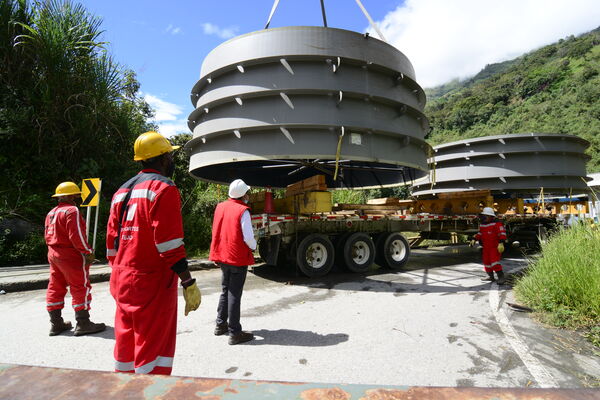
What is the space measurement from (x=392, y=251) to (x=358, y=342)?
5.40m

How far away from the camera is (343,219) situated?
26.3 feet

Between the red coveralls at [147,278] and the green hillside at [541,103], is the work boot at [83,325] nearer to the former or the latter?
the red coveralls at [147,278]

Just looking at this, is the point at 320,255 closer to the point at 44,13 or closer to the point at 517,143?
the point at 517,143

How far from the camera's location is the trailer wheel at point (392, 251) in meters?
8.88

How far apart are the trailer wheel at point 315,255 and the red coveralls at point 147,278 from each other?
204 inches

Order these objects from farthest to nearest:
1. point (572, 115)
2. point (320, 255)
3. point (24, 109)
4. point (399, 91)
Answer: point (572, 115) → point (24, 109) → point (320, 255) → point (399, 91)

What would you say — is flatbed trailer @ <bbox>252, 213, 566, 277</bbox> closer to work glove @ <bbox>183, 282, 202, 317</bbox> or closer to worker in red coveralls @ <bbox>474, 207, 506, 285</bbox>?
worker in red coveralls @ <bbox>474, 207, 506, 285</bbox>

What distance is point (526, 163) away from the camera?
11.1 metres

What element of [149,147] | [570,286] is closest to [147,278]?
[149,147]

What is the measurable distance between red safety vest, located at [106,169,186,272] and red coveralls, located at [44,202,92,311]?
2.34m

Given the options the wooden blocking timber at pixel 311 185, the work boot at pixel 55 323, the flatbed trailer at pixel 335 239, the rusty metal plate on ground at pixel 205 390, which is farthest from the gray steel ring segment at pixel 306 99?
the rusty metal plate on ground at pixel 205 390

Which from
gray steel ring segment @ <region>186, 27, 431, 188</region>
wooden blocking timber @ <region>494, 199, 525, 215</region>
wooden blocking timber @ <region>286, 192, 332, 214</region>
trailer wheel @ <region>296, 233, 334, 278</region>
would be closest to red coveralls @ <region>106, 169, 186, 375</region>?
gray steel ring segment @ <region>186, 27, 431, 188</region>

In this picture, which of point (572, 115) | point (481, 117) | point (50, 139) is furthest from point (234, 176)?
point (481, 117)

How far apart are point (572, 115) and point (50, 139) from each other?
2880 inches
